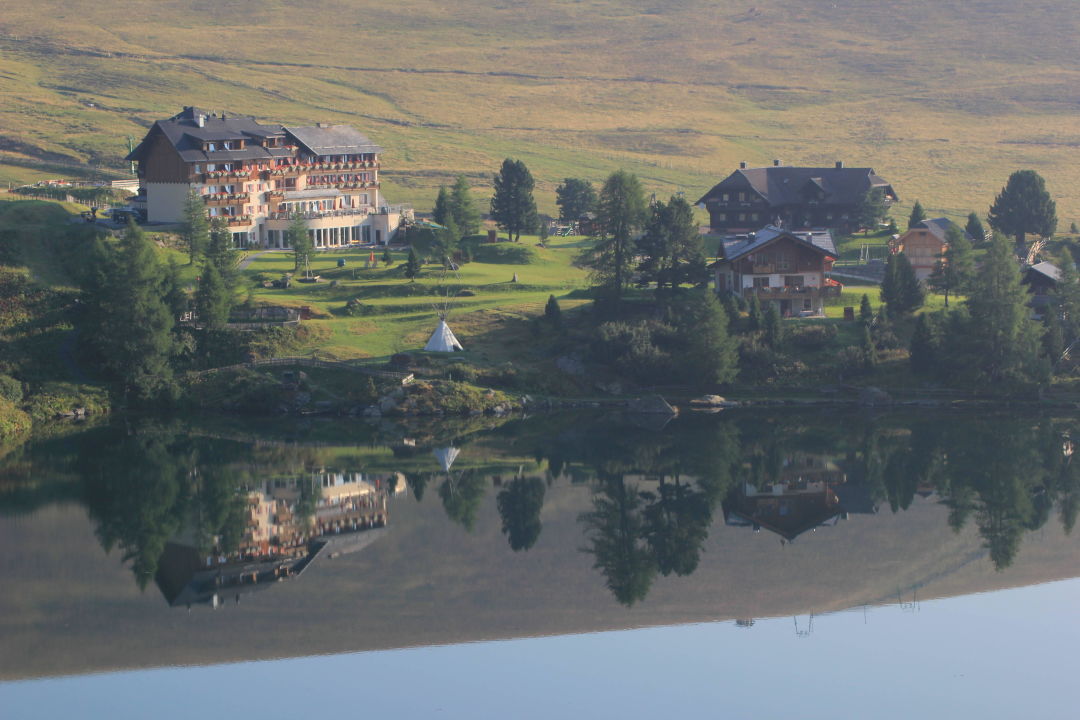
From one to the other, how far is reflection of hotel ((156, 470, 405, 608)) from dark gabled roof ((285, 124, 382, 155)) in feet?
187

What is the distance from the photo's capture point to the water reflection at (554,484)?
5753 centimetres

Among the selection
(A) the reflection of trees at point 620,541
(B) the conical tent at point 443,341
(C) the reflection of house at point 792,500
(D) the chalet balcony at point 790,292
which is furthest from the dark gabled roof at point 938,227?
(A) the reflection of trees at point 620,541

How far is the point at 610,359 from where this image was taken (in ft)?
295

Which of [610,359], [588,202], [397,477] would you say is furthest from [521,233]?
[397,477]

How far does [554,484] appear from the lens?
224ft

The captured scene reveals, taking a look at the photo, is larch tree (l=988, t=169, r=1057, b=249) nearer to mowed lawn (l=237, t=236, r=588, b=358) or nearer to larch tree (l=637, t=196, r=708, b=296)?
larch tree (l=637, t=196, r=708, b=296)


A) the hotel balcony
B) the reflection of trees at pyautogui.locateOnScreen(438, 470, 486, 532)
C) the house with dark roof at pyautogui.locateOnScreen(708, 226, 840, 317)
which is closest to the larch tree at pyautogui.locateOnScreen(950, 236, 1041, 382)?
the house with dark roof at pyautogui.locateOnScreen(708, 226, 840, 317)

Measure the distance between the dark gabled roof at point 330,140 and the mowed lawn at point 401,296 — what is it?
1154 centimetres

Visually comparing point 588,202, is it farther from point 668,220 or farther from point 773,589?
point 773,589

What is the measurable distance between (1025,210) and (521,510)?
7093 cm

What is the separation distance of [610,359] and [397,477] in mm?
24541

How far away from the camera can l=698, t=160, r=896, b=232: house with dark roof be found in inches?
4998

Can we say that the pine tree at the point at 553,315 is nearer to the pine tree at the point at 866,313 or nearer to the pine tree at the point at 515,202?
the pine tree at the point at 866,313

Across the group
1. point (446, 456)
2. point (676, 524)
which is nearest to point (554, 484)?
point (446, 456)
